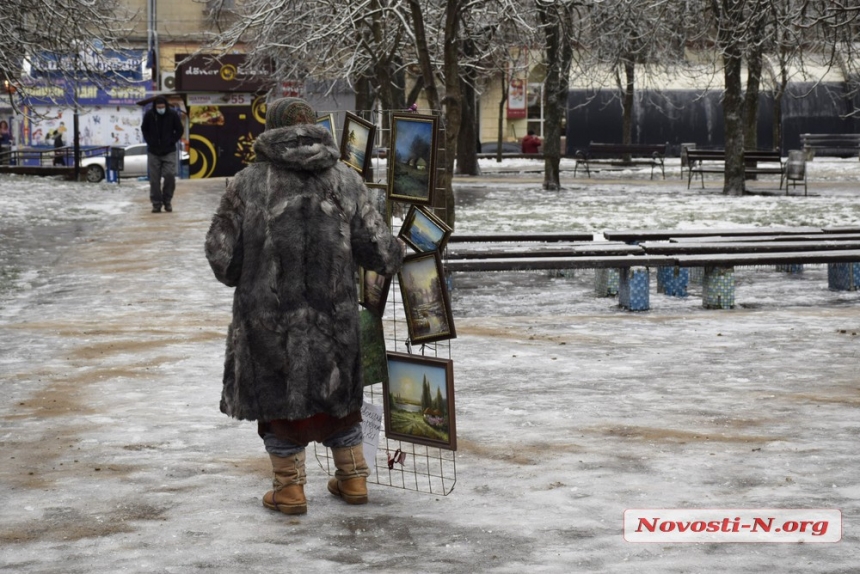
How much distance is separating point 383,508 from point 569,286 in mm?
7980

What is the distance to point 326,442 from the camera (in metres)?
5.56

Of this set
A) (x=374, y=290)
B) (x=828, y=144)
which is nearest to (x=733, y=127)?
(x=374, y=290)

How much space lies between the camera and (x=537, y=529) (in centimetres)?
517

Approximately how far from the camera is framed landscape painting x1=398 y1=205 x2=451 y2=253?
18.6ft

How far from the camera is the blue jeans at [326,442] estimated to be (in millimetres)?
5398

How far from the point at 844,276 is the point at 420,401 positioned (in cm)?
799

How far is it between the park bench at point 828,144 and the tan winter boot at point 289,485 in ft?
119

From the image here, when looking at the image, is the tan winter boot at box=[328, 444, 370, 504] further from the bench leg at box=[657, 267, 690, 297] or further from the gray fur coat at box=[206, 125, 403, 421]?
the bench leg at box=[657, 267, 690, 297]

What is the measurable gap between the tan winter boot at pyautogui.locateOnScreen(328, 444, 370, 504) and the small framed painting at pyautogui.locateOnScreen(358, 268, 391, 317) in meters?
0.61

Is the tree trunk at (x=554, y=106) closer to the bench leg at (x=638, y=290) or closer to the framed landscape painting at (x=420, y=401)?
the bench leg at (x=638, y=290)

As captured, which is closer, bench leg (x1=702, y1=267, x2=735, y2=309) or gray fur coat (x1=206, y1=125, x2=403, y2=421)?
gray fur coat (x1=206, y1=125, x2=403, y2=421)

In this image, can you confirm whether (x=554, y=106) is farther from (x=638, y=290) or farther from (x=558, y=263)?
(x=638, y=290)

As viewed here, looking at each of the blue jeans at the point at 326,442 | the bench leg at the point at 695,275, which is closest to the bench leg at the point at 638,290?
the bench leg at the point at 695,275

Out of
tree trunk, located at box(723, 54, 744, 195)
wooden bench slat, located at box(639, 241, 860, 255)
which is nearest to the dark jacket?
tree trunk, located at box(723, 54, 744, 195)
